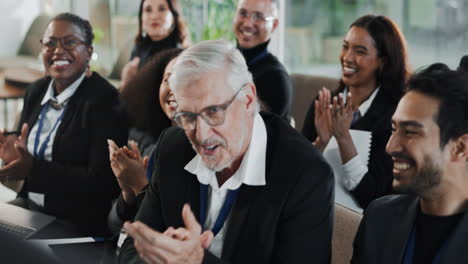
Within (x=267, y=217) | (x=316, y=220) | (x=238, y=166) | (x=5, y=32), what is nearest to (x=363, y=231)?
(x=316, y=220)

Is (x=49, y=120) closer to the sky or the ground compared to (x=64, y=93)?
closer to the ground

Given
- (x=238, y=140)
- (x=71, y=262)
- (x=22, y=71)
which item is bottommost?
(x=22, y=71)

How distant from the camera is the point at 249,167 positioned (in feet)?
5.20

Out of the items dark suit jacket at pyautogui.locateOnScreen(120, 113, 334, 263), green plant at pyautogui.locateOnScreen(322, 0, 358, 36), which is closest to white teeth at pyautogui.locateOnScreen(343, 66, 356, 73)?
dark suit jacket at pyautogui.locateOnScreen(120, 113, 334, 263)

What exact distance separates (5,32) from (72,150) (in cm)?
422

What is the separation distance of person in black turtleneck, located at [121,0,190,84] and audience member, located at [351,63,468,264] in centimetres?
265

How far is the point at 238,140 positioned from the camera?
163 cm

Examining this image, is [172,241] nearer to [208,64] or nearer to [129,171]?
[208,64]

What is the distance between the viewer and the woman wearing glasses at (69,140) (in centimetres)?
251

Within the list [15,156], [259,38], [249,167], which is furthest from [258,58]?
[249,167]

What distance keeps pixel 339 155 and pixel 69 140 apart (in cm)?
114

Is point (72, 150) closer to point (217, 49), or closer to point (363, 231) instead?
point (217, 49)

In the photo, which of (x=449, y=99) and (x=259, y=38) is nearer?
(x=449, y=99)

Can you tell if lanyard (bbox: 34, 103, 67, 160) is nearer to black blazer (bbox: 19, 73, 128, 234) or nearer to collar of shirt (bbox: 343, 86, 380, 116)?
black blazer (bbox: 19, 73, 128, 234)
